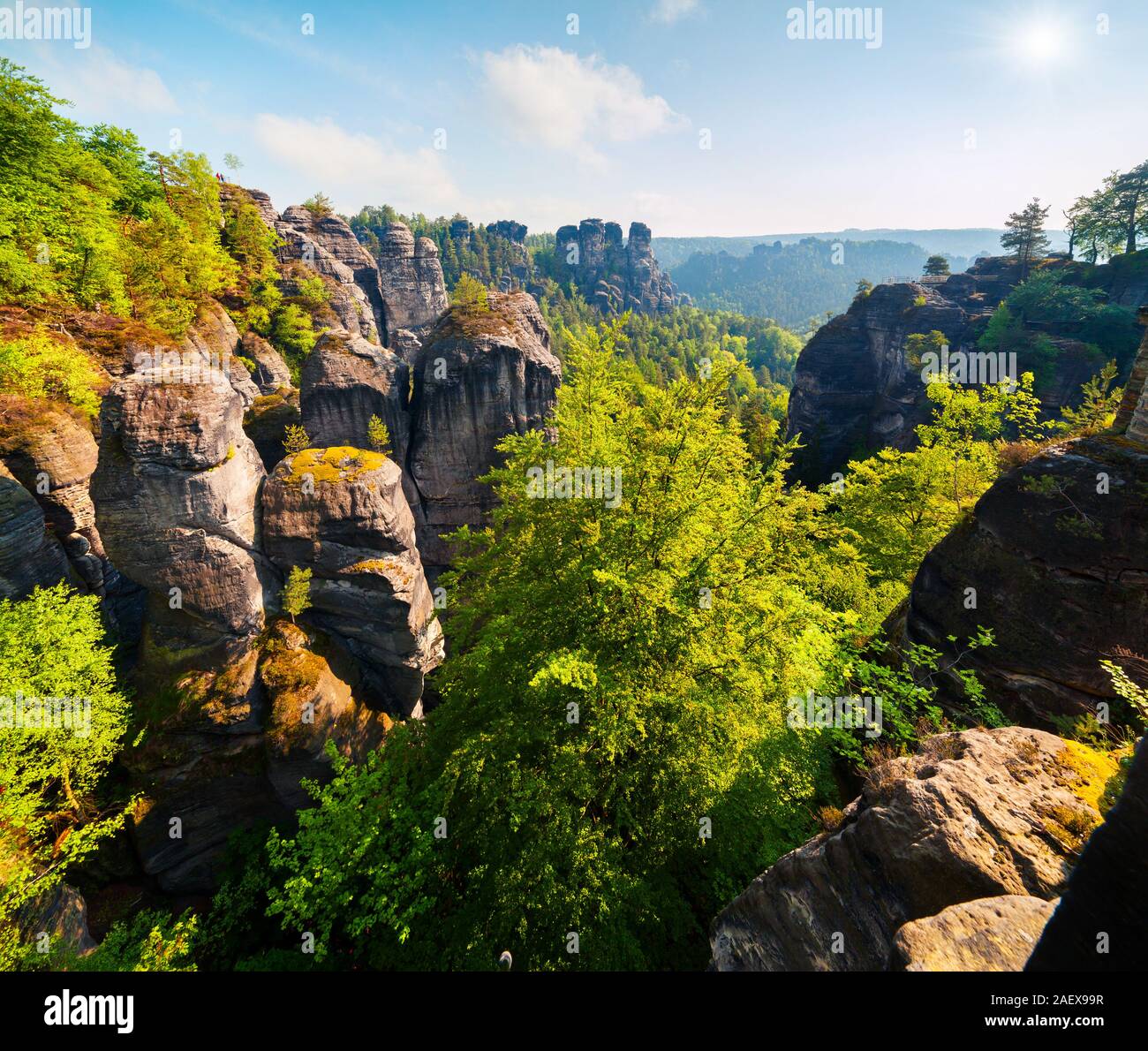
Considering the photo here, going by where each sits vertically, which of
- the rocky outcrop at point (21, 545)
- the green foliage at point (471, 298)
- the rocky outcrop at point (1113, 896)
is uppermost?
the green foliage at point (471, 298)

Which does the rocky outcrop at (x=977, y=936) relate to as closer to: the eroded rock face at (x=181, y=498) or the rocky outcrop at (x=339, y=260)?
the eroded rock face at (x=181, y=498)

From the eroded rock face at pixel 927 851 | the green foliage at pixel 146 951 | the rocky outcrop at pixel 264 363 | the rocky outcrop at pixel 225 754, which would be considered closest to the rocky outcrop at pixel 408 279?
the rocky outcrop at pixel 264 363

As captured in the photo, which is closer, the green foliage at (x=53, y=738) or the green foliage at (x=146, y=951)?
the green foliage at (x=146, y=951)

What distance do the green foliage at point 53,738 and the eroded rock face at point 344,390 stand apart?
1435 cm

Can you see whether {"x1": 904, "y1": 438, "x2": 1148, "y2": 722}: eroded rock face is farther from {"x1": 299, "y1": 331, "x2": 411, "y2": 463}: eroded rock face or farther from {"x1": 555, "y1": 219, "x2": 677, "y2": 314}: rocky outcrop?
{"x1": 555, "y1": 219, "x2": 677, "y2": 314}: rocky outcrop

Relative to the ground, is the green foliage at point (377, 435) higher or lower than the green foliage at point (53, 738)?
higher

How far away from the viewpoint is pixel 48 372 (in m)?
18.2

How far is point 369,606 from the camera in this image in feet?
63.3

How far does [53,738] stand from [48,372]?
47.4ft

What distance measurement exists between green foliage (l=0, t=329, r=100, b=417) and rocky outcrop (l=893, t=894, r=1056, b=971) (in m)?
29.2

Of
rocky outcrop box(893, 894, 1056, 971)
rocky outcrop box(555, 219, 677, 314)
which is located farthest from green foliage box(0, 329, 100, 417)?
rocky outcrop box(555, 219, 677, 314)

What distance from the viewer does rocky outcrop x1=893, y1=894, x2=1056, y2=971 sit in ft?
13.3

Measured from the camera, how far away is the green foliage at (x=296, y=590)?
18.0 meters
